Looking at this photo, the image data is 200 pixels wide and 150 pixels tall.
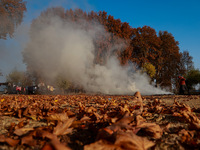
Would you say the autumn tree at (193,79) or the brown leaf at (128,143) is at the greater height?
the autumn tree at (193,79)

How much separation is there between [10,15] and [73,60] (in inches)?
319

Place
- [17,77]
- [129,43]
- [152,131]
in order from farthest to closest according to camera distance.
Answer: [17,77]
[129,43]
[152,131]

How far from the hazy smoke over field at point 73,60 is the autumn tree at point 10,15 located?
111 inches

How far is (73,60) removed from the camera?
15914mm

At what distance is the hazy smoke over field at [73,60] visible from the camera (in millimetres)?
15031

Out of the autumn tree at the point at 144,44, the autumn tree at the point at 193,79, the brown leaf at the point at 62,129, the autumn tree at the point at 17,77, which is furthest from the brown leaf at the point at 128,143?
the autumn tree at the point at 17,77

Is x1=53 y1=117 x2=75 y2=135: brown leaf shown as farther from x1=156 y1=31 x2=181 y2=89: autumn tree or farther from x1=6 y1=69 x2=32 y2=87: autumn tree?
x1=6 y1=69 x2=32 y2=87: autumn tree

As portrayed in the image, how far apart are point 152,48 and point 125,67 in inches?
301

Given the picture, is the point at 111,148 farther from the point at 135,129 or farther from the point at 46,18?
the point at 46,18

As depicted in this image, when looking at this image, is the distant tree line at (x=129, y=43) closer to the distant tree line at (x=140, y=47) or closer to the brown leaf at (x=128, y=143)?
the distant tree line at (x=140, y=47)

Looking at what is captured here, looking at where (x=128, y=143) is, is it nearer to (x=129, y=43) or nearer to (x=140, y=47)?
(x=129, y=43)

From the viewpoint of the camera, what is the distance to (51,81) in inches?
723

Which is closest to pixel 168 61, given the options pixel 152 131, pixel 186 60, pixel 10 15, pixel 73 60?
pixel 186 60

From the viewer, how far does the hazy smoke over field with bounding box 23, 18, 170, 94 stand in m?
15.0
